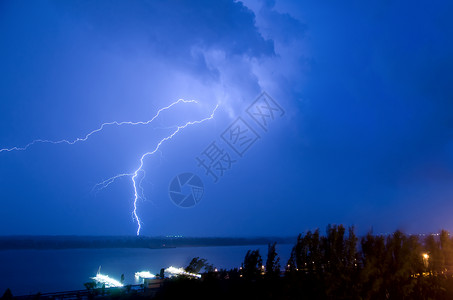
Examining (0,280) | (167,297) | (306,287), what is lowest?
(0,280)

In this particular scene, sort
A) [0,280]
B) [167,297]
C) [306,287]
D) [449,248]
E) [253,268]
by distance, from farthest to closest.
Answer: [0,280], [449,248], [253,268], [167,297], [306,287]

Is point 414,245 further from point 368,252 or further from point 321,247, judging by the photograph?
point 321,247

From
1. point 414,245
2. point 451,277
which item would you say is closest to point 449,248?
point 451,277

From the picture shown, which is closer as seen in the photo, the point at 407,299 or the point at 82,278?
the point at 407,299

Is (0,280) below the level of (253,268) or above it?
below

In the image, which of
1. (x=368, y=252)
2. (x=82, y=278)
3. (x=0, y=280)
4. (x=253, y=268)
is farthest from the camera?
(x=82, y=278)

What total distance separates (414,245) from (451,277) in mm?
4641

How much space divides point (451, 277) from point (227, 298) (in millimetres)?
13808

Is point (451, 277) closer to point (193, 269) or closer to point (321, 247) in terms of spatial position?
point (321, 247)

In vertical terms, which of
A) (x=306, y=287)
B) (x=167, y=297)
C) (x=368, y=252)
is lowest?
(x=167, y=297)

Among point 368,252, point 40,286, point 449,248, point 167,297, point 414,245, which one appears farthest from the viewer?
point 40,286

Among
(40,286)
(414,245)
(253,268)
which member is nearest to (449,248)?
(414,245)

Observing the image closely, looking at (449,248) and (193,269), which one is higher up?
(449,248)

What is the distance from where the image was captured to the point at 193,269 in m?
17.3
